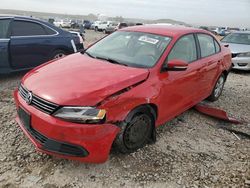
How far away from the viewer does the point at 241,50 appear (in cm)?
980

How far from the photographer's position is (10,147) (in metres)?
3.59

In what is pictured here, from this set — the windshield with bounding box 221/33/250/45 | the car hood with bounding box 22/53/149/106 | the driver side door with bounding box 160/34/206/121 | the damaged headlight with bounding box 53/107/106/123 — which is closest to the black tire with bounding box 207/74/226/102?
the driver side door with bounding box 160/34/206/121

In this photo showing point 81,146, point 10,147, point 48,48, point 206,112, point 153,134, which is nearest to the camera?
point 81,146

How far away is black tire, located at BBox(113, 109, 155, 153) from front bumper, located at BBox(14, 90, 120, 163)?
277 millimetres

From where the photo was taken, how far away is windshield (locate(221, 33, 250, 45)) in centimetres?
1090

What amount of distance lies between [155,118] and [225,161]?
111 centimetres

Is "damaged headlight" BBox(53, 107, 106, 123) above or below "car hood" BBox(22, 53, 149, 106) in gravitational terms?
below

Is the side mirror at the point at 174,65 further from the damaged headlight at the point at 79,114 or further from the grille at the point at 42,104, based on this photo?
the grille at the point at 42,104

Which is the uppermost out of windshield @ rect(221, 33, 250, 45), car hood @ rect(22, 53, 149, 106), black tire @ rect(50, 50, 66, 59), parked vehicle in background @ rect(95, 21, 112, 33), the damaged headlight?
car hood @ rect(22, 53, 149, 106)

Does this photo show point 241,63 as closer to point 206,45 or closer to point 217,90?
point 217,90

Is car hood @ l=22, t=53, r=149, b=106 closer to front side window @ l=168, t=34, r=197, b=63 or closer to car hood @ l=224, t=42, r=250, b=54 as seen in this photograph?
front side window @ l=168, t=34, r=197, b=63

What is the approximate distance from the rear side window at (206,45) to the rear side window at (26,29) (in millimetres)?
3820

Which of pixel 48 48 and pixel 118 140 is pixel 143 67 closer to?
pixel 118 140

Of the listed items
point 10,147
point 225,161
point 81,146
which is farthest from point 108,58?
point 225,161
